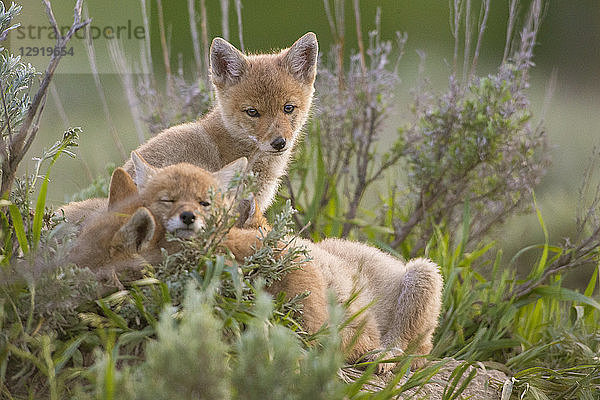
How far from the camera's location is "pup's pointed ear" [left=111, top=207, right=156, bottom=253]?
2.46m

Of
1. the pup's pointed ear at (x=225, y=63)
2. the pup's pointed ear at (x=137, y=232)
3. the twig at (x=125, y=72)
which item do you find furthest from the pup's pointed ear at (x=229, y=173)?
the twig at (x=125, y=72)

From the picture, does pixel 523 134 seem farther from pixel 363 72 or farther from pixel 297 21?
pixel 297 21

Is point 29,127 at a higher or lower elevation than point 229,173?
higher

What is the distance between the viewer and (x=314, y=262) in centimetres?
319

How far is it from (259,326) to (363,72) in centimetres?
364

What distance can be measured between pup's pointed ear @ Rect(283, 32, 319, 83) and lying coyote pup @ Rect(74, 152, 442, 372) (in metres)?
1.23

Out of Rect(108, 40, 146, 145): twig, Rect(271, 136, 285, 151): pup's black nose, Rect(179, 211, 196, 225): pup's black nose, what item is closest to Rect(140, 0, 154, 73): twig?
Rect(108, 40, 146, 145): twig

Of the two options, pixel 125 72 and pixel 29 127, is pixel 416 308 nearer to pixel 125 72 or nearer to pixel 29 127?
pixel 29 127

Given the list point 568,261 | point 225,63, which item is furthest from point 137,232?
point 568,261

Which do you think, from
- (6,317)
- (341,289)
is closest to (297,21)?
(341,289)

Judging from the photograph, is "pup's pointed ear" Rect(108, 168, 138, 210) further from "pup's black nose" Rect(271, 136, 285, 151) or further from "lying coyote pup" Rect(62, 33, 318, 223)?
"pup's black nose" Rect(271, 136, 285, 151)

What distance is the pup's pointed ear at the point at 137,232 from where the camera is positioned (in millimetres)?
2463

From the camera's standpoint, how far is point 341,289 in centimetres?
326

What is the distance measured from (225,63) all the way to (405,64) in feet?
22.5
